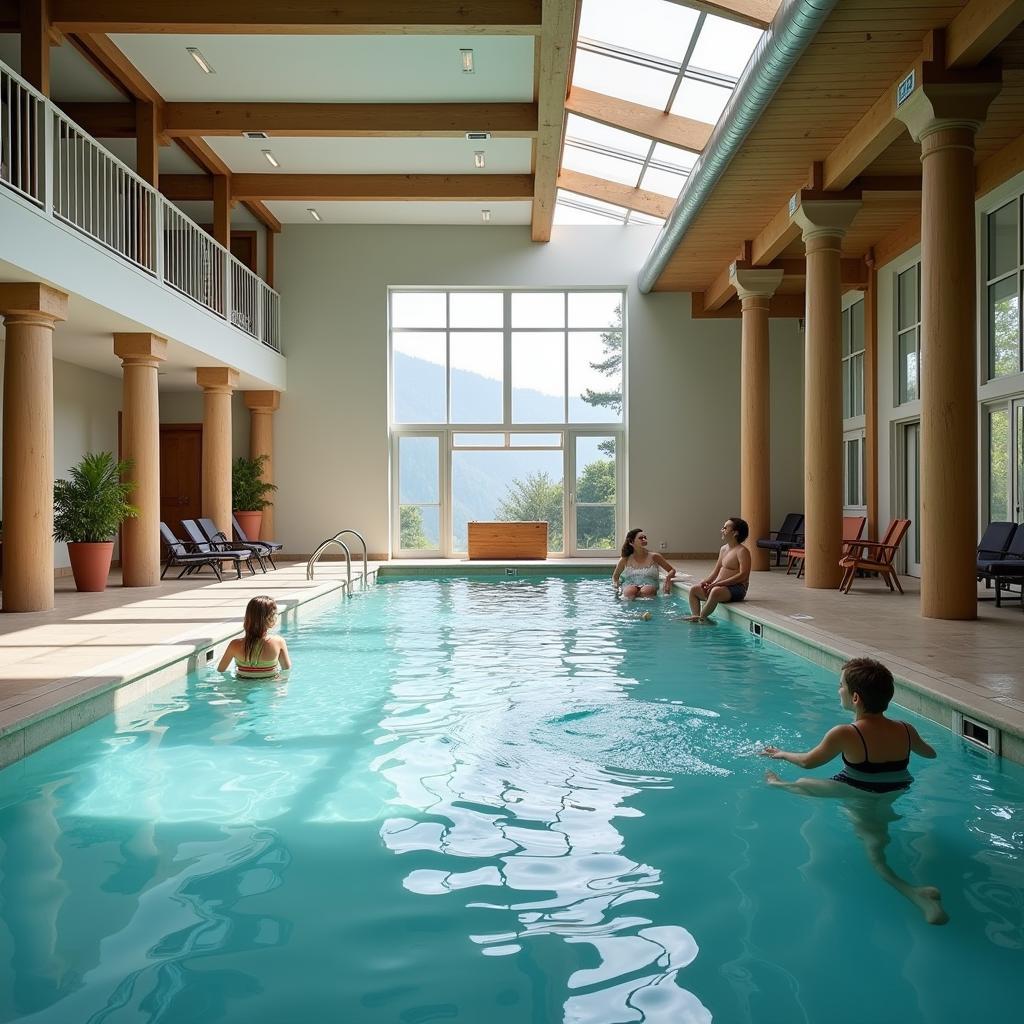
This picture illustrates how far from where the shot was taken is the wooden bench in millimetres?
17453

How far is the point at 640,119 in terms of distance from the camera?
13.2 m

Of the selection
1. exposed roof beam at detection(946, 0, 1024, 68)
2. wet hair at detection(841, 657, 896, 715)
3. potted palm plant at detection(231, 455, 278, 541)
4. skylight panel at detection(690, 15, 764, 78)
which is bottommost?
wet hair at detection(841, 657, 896, 715)

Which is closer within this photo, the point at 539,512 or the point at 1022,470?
the point at 1022,470

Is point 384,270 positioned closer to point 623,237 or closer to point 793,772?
point 623,237

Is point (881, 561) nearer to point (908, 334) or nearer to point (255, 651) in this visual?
point (908, 334)

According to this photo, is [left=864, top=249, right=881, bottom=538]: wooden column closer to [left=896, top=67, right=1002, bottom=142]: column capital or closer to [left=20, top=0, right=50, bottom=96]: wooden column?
[left=896, top=67, right=1002, bottom=142]: column capital

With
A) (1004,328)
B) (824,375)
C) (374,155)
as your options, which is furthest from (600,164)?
(1004,328)

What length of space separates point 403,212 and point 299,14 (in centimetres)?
784

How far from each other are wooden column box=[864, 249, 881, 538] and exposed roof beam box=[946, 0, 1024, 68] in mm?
6967

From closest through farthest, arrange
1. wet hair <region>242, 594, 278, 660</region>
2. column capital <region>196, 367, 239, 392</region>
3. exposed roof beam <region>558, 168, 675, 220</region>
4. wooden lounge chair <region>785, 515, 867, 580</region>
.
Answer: wet hair <region>242, 594, 278, 660</region> → wooden lounge chair <region>785, 515, 867, 580</region> → column capital <region>196, 367, 239, 392</region> → exposed roof beam <region>558, 168, 675, 220</region>

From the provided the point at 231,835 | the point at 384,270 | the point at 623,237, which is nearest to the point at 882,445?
the point at 623,237

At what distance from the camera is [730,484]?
17969 millimetres

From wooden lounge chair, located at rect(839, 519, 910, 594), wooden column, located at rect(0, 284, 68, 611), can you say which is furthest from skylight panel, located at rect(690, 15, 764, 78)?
wooden column, located at rect(0, 284, 68, 611)

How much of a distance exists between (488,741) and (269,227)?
14809 mm
